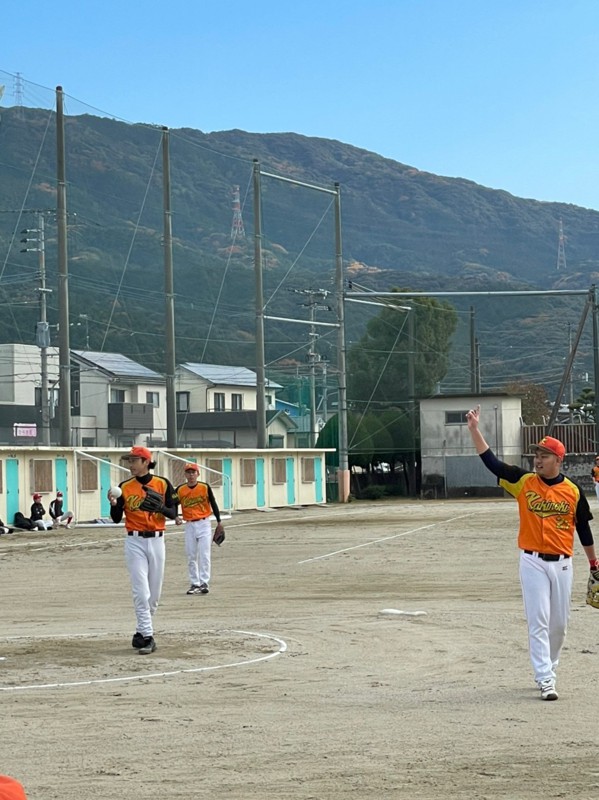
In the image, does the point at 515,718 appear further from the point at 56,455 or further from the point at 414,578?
the point at 56,455

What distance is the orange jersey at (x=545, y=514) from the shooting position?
10.7 meters

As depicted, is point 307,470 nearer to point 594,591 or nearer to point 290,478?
point 290,478

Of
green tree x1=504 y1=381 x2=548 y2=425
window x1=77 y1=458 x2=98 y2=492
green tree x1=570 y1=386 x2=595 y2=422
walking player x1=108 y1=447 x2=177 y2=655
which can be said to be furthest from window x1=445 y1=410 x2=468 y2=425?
walking player x1=108 y1=447 x2=177 y2=655

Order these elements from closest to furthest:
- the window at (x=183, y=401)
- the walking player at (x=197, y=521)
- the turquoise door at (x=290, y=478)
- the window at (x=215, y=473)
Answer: the walking player at (x=197, y=521) < the window at (x=215, y=473) < the turquoise door at (x=290, y=478) < the window at (x=183, y=401)

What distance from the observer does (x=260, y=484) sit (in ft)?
180

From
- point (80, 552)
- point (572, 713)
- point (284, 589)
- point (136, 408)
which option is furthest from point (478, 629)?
point (136, 408)

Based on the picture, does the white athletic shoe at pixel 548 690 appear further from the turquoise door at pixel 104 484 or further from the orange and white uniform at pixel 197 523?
the turquoise door at pixel 104 484

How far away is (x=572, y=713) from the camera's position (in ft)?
32.1

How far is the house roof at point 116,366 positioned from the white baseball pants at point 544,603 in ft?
265

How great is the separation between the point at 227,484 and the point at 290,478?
6370 millimetres

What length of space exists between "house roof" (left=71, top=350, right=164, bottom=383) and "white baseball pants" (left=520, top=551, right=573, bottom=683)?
80914mm

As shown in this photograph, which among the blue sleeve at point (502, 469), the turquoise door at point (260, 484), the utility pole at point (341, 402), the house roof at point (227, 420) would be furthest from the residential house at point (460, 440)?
the blue sleeve at point (502, 469)

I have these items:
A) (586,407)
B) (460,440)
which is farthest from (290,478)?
(586,407)

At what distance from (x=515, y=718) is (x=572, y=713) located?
50cm
